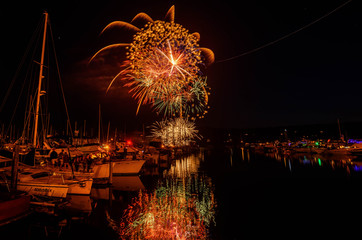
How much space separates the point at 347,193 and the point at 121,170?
22.4 metres

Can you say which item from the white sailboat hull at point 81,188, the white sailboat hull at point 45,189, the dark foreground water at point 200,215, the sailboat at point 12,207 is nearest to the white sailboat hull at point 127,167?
the dark foreground water at point 200,215

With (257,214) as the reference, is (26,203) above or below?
above

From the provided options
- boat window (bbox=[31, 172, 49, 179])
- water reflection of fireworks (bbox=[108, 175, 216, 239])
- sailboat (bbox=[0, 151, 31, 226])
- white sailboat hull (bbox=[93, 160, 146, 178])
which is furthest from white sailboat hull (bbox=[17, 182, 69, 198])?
white sailboat hull (bbox=[93, 160, 146, 178])

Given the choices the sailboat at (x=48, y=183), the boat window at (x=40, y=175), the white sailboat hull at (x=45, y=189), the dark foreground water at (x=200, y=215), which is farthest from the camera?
the boat window at (x=40, y=175)

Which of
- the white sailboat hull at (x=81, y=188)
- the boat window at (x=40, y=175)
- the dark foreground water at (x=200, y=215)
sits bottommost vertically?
the dark foreground water at (x=200, y=215)

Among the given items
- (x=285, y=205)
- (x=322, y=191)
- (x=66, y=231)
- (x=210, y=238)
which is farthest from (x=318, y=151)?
(x=66, y=231)

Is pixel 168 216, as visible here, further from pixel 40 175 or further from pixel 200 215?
pixel 40 175

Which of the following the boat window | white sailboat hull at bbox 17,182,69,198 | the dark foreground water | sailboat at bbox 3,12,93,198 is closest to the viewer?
the dark foreground water

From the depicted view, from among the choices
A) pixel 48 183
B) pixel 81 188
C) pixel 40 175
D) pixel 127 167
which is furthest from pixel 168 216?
pixel 127 167

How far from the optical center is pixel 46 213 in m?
11.3

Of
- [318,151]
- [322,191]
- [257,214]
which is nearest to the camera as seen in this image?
[257,214]

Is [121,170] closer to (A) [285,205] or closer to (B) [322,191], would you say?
(A) [285,205]

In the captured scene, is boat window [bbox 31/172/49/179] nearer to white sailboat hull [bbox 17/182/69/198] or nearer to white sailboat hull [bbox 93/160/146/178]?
white sailboat hull [bbox 17/182/69/198]

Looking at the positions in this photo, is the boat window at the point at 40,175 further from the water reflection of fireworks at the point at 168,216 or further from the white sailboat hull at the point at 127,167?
the white sailboat hull at the point at 127,167
